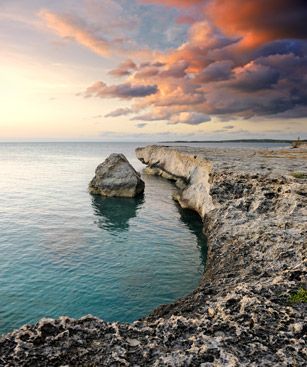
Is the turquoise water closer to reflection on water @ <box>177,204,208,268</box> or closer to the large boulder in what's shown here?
reflection on water @ <box>177,204,208,268</box>

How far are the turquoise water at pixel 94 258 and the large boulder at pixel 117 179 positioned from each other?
3738 millimetres

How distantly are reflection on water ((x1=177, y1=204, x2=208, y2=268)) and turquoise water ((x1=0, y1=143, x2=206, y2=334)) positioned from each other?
9 centimetres

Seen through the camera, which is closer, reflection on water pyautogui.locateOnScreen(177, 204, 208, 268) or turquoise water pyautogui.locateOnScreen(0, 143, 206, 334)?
turquoise water pyautogui.locateOnScreen(0, 143, 206, 334)

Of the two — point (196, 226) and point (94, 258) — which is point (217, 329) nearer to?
point (94, 258)

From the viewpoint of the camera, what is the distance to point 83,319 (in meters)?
11.0

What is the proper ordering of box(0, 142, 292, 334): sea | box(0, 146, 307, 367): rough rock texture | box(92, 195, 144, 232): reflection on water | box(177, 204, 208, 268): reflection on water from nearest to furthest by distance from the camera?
box(0, 146, 307, 367): rough rock texture < box(0, 142, 292, 334): sea < box(177, 204, 208, 268): reflection on water < box(92, 195, 144, 232): reflection on water

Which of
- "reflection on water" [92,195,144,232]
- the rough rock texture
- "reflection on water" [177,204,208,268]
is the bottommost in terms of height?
"reflection on water" [177,204,208,268]

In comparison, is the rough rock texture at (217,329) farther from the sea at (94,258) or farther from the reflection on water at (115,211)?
the reflection on water at (115,211)

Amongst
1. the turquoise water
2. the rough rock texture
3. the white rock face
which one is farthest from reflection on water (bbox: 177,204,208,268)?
the rough rock texture

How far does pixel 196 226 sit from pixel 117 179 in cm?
1934

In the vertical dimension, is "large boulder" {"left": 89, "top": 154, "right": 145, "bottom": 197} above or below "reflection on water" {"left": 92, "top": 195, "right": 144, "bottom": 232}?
above

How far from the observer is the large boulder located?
5238 centimetres

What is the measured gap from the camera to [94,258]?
27.1 metres

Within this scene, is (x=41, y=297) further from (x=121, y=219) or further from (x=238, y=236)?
(x=121, y=219)
